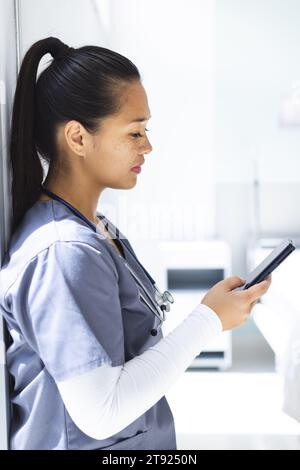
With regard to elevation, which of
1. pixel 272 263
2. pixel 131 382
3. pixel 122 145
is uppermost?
pixel 122 145

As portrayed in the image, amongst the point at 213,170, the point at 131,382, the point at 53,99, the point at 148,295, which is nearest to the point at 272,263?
the point at 148,295

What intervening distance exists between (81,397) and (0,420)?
22cm

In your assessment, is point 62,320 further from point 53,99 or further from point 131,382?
point 53,99

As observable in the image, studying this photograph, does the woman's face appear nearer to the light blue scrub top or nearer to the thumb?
the light blue scrub top

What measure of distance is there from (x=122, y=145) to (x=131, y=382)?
13.5 inches

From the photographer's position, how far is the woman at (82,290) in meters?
0.70

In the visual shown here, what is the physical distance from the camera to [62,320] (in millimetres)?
700

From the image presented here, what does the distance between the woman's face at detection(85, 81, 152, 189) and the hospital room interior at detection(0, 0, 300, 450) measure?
0.15 m

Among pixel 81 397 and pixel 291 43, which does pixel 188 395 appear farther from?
Result: pixel 81 397

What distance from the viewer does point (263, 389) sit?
1.99 m

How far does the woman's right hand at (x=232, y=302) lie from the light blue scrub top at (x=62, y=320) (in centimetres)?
10

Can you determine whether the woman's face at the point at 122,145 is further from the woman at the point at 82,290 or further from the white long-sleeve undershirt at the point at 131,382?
the white long-sleeve undershirt at the point at 131,382

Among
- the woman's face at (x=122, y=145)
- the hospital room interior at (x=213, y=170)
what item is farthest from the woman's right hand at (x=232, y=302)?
the hospital room interior at (x=213, y=170)

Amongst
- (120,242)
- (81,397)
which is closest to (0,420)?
(81,397)
